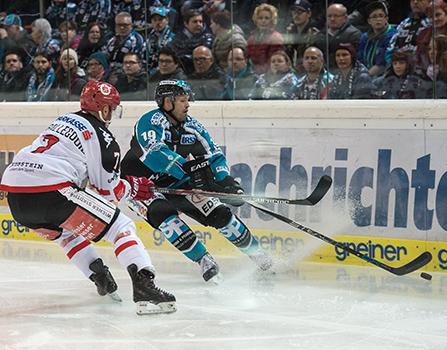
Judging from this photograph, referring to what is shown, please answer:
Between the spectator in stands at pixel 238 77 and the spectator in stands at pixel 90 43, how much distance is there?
4.03 ft

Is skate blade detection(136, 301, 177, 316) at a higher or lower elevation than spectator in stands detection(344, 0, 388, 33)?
lower

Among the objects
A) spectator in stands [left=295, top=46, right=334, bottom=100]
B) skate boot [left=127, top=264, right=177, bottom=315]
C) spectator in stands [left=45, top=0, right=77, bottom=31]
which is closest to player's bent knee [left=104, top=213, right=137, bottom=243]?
skate boot [left=127, top=264, right=177, bottom=315]

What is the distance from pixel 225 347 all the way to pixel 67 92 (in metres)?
3.77

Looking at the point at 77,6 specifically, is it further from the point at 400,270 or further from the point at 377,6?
the point at 400,270

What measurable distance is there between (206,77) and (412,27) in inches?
59.5

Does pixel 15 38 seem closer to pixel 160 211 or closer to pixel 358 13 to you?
pixel 160 211

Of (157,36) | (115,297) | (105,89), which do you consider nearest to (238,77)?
(157,36)

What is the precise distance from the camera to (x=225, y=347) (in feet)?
12.1

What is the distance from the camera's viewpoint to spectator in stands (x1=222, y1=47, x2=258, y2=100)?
6.06 m

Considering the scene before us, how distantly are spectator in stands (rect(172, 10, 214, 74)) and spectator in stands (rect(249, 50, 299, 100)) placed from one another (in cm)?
49

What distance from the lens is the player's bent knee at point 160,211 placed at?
5172 mm

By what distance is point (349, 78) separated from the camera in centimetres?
565

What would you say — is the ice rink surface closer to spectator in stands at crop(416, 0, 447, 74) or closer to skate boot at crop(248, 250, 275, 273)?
skate boot at crop(248, 250, 275, 273)

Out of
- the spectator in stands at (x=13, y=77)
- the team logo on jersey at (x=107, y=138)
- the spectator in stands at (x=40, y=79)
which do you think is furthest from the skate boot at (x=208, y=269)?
the spectator in stands at (x=13, y=77)
